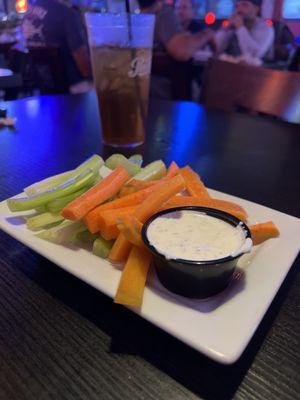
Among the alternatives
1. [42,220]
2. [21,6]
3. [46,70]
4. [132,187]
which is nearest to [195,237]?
[132,187]

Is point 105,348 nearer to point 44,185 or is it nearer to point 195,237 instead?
point 195,237

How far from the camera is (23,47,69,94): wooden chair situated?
301cm

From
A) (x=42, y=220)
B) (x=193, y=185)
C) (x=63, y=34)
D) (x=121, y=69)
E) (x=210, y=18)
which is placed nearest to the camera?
(x=42, y=220)

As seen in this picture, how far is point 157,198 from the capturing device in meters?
0.78

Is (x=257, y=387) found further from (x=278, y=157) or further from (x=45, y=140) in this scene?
(x=45, y=140)

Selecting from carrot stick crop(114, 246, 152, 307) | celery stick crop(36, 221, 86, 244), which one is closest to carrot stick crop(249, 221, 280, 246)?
carrot stick crop(114, 246, 152, 307)

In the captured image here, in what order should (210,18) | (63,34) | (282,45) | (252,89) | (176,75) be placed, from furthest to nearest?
(210,18) < (282,45) < (63,34) < (176,75) < (252,89)

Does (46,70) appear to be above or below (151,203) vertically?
below

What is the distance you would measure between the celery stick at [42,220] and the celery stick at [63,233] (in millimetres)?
31

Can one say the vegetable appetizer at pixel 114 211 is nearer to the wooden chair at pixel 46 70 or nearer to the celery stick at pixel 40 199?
the celery stick at pixel 40 199

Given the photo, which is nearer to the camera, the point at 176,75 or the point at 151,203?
the point at 151,203

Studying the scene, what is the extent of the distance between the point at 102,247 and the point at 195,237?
0.19 m

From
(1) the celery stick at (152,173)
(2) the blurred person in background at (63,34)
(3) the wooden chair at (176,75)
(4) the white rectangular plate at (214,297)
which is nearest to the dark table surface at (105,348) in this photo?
(4) the white rectangular plate at (214,297)

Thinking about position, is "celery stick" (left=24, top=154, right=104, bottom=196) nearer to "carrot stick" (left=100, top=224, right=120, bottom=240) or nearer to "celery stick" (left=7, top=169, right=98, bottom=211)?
"celery stick" (left=7, top=169, right=98, bottom=211)
